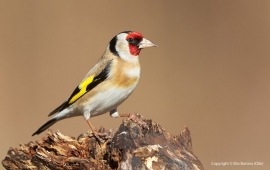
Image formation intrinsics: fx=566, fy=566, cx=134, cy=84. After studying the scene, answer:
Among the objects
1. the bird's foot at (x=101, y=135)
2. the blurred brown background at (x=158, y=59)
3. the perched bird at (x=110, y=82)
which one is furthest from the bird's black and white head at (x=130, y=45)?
the blurred brown background at (x=158, y=59)

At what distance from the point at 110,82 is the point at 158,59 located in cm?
373

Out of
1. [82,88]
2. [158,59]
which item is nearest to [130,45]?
[82,88]

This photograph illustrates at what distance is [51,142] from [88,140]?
0.84 feet

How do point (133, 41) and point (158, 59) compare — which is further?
point (158, 59)

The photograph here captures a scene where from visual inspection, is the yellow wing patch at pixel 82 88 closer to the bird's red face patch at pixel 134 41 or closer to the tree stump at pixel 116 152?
the bird's red face patch at pixel 134 41

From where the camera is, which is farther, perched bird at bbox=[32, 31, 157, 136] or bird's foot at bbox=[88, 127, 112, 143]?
perched bird at bbox=[32, 31, 157, 136]

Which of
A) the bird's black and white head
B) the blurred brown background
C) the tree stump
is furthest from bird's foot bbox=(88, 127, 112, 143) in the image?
the blurred brown background

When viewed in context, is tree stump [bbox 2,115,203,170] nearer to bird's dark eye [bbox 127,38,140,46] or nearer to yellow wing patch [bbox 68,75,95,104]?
yellow wing patch [bbox 68,75,95,104]

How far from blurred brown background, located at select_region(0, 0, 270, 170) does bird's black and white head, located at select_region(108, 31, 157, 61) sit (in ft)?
9.41

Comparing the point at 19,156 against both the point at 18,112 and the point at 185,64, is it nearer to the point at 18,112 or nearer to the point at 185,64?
the point at 18,112

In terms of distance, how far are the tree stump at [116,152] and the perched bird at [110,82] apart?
24.9 inches

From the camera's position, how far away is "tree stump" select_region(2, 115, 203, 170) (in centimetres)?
338

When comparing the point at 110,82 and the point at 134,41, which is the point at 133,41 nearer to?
the point at 134,41

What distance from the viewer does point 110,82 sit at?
4582 millimetres
